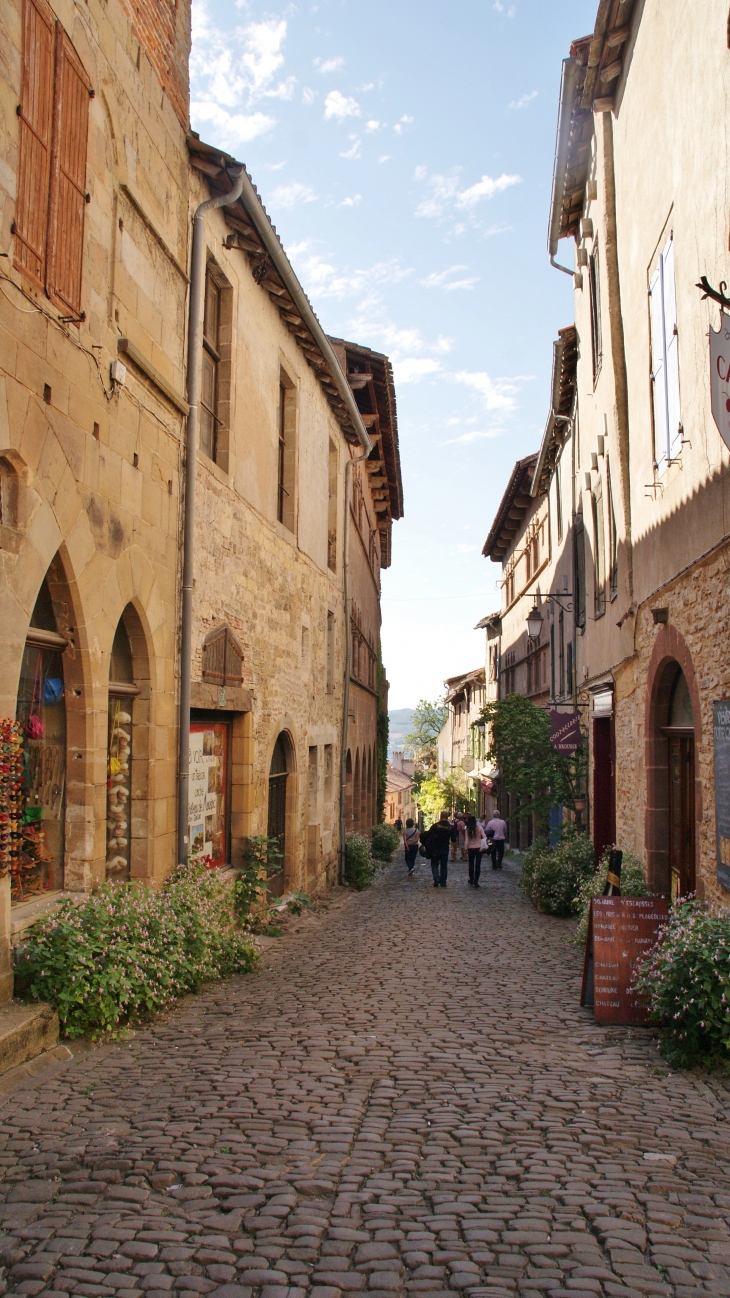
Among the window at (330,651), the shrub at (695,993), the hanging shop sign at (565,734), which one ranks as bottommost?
the shrub at (695,993)

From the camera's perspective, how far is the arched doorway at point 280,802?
1195cm

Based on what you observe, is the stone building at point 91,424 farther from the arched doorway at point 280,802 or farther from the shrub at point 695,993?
the arched doorway at point 280,802

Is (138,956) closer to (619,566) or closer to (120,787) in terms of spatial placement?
(120,787)

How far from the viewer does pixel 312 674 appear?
Result: 1370 cm

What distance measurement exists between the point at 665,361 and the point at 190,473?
13.7 ft

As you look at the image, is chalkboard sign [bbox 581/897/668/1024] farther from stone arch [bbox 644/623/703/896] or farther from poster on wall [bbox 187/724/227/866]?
poster on wall [bbox 187/724/227/866]

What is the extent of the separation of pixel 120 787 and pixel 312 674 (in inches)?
258

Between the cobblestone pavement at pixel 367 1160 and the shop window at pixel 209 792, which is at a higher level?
the shop window at pixel 209 792

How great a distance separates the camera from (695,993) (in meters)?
5.14

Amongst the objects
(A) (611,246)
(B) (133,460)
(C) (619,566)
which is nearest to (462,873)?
(C) (619,566)

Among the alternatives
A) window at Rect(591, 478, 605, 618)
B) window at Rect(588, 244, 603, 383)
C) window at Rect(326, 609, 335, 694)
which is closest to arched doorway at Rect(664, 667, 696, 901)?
window at Rect(591, 478, 605, 618)

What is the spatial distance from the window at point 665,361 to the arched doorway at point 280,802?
580 centimetres

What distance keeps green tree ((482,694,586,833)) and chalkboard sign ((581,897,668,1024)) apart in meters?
8.19

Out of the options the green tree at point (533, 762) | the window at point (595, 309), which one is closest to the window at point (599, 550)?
the window at point (595, 309)
